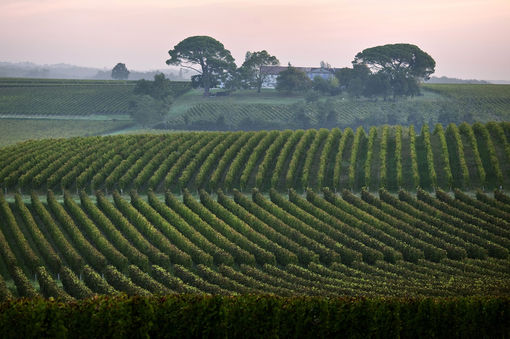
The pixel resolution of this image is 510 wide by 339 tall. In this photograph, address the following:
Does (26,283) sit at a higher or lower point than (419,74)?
lower

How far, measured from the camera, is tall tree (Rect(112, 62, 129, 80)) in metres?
174

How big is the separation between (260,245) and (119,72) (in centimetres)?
14690

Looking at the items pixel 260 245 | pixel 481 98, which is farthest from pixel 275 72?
pixel 260 245

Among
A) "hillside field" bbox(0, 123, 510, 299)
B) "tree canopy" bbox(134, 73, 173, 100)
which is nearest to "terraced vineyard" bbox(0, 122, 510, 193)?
"hillside field" bbox(0, 123, 510, 299)

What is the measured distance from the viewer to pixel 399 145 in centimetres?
5609

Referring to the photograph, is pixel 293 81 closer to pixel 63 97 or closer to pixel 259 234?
pixel 63 97

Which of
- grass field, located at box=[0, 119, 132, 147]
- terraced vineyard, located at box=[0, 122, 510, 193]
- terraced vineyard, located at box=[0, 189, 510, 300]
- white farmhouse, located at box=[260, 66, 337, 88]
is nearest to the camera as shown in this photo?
terraced vineyard, located at box=[0, 189, 510, 300]

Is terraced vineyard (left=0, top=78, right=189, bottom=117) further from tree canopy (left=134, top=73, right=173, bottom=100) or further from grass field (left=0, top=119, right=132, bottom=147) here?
grass field (left=0, top=119, right=132, bottom=147)

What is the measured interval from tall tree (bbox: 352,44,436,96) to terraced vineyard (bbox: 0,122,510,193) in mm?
51527

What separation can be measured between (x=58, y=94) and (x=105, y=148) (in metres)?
56.4

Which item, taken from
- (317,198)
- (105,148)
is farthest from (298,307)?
(105,148)

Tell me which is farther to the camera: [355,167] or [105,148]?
[105,148]

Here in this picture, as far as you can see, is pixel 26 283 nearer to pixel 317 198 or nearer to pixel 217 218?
pixel 217 218

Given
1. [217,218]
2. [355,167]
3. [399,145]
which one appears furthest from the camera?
[399,145]
